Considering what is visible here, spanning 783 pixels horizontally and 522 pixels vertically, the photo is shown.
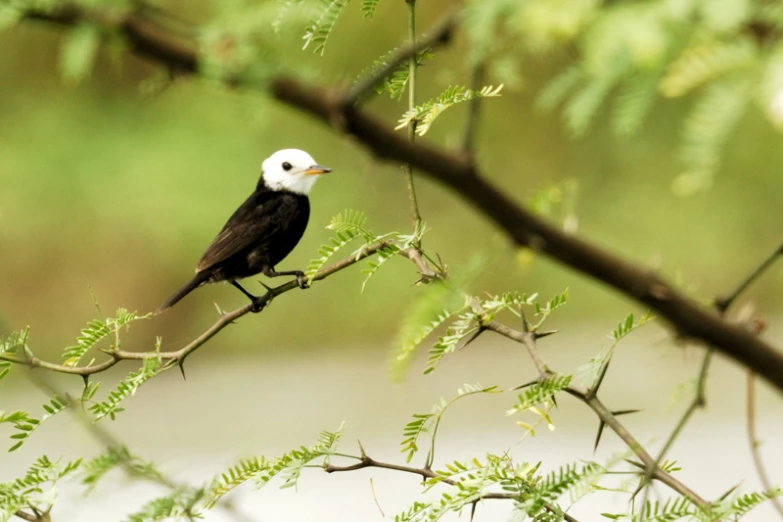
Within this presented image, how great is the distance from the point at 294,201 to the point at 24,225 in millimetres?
6188

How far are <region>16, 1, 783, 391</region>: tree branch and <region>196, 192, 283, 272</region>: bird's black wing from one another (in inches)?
117

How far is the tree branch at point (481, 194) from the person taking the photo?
0.79 meters

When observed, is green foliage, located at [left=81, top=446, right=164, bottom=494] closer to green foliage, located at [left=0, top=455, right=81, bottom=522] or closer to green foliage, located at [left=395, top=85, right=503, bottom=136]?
green foliage, located at [left=0, top=455, right=81, bottom=522]

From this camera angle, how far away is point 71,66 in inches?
38.3

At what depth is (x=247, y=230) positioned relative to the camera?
3.93 metres

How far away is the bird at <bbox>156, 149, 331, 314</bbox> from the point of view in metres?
3.83

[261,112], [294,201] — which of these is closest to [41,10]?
[261,112]

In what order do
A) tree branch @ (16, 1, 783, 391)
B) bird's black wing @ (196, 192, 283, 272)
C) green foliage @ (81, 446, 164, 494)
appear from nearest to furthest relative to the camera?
tree branch @ (16, 1, 783, 391) < green foliage @ (81, 446, 164, 494) < bird's black wing @ (196, 192, 283, 272)

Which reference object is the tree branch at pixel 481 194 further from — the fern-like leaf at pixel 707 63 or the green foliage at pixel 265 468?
the green foliage at pixel 265 468

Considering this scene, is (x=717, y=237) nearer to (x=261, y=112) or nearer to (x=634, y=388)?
(x=634, y=388)

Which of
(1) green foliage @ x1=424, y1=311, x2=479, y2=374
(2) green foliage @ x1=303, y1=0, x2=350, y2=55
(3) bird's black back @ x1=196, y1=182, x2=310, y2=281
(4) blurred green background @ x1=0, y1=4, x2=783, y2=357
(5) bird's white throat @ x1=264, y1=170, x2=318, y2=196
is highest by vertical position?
(4) blurred green background @ x1=0, y1=4, x2=783, y2=357

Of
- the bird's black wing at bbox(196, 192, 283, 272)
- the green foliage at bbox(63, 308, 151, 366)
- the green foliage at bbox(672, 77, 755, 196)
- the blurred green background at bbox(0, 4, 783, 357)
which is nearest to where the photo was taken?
the green foliage at bbox(672, 77, 755, 196)

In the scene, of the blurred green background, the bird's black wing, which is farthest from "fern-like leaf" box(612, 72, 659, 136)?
the blurred green background

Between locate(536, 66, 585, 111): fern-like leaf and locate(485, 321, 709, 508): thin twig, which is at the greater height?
locate(536, 66, 585, 111): fern-like leaf
